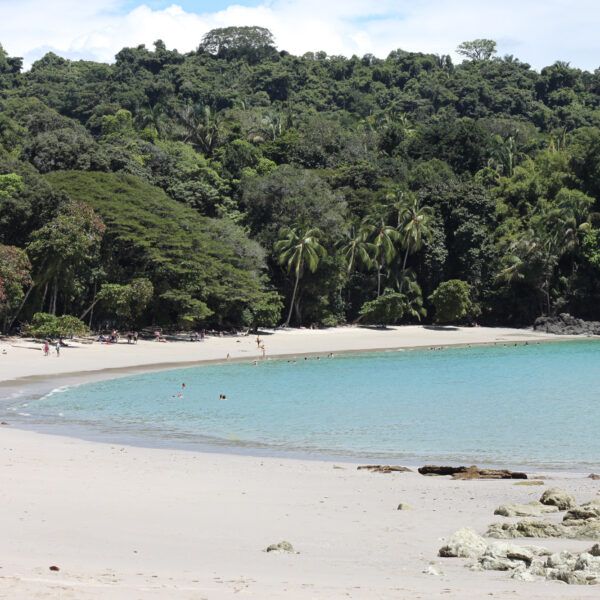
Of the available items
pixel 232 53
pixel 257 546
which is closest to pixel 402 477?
pixel 257 546

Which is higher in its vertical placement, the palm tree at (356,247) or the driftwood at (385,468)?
the palm tree at (356,247)

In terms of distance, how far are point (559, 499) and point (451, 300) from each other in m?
49.7

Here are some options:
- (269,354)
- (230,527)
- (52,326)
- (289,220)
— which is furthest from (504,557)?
(289,220)

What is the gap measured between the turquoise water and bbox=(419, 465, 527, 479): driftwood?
1.81m

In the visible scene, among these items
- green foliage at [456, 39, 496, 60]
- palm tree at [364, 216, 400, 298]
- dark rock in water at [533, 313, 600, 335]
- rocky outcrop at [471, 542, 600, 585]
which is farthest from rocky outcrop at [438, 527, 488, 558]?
green foliage at [456, 39, 496, 60]

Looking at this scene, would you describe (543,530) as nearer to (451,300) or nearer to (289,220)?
(289,220)

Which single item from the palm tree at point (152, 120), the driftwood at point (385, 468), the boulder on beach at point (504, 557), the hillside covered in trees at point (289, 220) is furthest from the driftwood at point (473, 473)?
the palm tree at point (152, 120)

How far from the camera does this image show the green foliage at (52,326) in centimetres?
3903

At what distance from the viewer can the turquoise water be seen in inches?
705

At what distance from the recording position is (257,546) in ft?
28.5

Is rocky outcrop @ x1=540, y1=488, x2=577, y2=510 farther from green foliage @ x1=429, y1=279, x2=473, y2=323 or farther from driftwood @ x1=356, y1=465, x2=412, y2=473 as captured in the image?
green foliage @ x1=429, y1=279, x2=473, y2=323

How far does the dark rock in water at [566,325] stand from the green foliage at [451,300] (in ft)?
20.2

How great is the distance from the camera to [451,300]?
59.6 meters

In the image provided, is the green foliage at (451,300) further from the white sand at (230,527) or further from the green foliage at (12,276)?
the white sand at (230,527)
